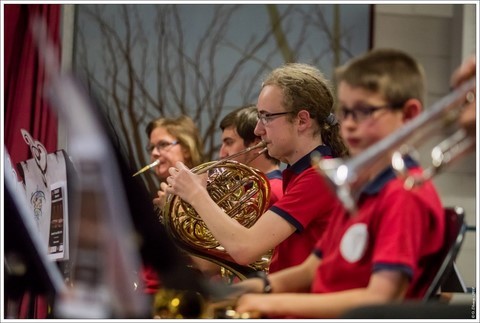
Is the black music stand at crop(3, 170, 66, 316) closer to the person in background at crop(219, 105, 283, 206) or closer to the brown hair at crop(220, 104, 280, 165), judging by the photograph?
the person in background at crop(219, 105, 283, 206)

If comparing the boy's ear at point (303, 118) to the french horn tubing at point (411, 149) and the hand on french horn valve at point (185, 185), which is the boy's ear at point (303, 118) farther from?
the french horn tubing at point (411, 149)

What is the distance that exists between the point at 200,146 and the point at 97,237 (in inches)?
100

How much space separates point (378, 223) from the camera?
141cm

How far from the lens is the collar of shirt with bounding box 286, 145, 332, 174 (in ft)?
7.10

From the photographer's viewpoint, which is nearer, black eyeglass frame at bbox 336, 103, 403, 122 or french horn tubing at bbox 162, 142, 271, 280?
black eyeglass frame at bbox 336, 103, 403, 122

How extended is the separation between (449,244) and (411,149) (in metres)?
0.28

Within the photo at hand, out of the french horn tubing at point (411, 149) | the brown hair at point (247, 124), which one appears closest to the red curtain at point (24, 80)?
the brown hair at point (247, 124)

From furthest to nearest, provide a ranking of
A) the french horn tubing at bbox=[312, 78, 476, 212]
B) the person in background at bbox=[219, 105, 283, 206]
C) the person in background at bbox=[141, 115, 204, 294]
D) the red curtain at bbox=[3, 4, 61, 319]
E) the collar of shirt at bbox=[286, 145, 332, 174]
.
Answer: the red curtain at bbox=[3, 4, 61, 319] → the person in background at bbox=[141, 115, 204, 294] → the person in background at bbox=[219, 105, 283, 206] → the collar of shirt at bbox=[286, 145, 332, 174] → the french horn tubing at bbox=[312, 78, 476, 212]

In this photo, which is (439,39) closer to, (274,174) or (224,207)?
(274,174)

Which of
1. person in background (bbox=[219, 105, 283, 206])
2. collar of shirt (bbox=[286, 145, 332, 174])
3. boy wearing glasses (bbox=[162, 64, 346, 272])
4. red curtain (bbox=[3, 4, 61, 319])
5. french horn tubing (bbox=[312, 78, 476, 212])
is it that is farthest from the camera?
red curtain (bbox=[3, 4, 61, 319])

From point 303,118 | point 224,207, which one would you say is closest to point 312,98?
point 303,118

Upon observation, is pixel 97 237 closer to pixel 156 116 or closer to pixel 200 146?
pixel 200 146

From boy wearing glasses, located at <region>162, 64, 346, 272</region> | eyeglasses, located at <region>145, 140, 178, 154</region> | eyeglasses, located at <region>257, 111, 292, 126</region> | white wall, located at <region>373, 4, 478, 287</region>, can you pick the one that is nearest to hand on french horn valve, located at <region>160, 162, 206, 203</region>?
boy wearing glasses, located at <region>162, 64, 346, 272</region>

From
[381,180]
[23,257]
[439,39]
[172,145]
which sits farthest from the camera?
[439,39]
